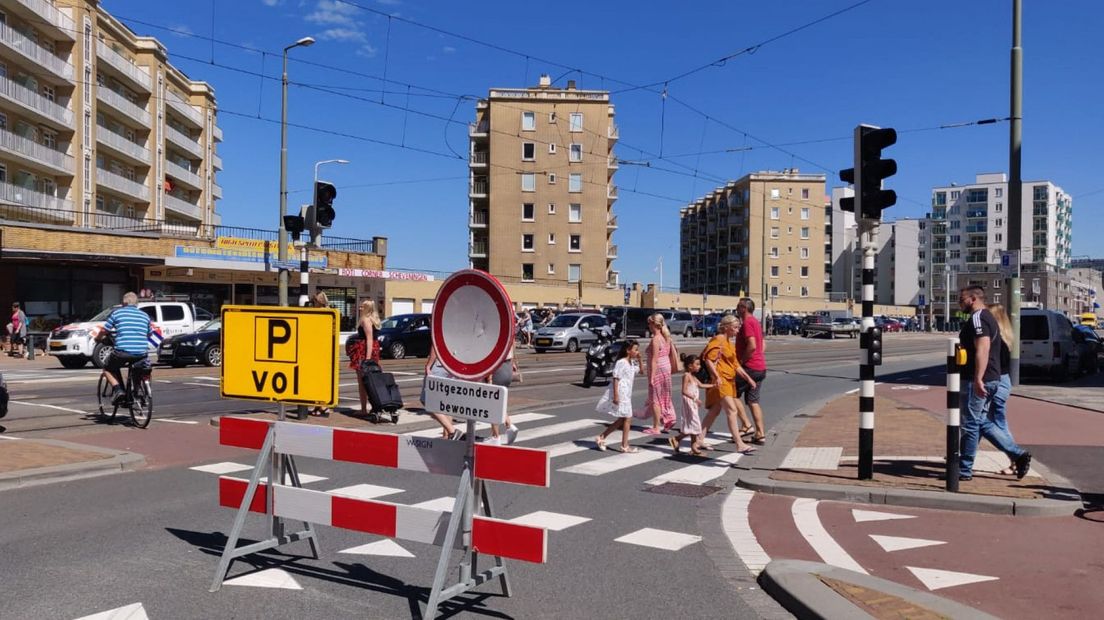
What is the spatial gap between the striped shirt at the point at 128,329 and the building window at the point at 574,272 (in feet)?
184

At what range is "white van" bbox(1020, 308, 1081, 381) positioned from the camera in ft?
73.1

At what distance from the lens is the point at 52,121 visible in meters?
43.2

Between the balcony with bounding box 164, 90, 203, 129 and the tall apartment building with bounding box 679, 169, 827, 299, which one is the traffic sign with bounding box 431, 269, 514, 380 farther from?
the tall apartment building with bounding box 679, 169, 827, 299

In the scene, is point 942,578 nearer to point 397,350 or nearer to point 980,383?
point 980,383

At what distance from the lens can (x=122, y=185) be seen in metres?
50.4

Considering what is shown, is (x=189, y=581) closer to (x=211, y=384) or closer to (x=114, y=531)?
(x=114, y=531)

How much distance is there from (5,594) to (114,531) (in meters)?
1.51

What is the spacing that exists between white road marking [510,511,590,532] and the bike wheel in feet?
23.2

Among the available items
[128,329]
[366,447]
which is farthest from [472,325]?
[128,329]

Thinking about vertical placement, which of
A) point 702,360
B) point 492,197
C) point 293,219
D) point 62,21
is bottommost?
point 702,360

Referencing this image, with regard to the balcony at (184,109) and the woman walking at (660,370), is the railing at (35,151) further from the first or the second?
the woman walking at (660,370)

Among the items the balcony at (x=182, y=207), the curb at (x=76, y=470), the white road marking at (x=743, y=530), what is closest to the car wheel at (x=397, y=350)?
the curb at (x=76, y=470)

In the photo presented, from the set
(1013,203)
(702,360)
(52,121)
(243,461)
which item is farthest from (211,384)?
Answer: (52,121)

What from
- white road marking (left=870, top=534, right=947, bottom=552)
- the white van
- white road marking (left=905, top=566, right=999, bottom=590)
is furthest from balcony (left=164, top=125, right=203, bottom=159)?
white road marking (left=905, top=566, right=999, bottom=590)
